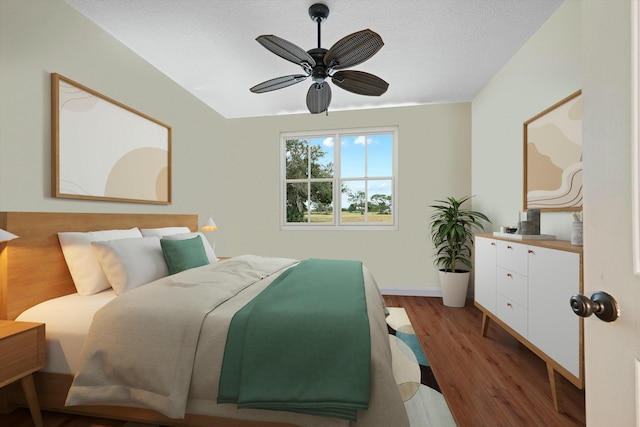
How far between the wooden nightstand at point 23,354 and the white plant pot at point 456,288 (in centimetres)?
384

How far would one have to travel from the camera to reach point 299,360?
4.33 feet

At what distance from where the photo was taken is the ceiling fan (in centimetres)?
184

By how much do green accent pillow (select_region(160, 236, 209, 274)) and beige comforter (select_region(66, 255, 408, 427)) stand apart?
755mm

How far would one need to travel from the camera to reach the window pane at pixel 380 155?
454cm

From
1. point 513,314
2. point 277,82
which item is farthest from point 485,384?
point 277,82

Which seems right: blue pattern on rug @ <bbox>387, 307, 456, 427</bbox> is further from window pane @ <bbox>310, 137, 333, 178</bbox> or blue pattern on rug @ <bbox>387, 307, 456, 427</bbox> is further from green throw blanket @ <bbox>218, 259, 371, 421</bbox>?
window pane @ <bbox>310, 137, 333, 178</bbox>

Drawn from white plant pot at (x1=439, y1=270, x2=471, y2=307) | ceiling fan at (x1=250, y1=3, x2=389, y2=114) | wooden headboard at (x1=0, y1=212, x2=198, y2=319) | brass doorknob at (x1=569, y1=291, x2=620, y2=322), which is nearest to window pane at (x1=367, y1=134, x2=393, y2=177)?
white plant pot at (x1=439, y1=270, x2=471, y2=307)

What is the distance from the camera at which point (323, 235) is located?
Result: 4.62m

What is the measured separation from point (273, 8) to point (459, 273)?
3.55 meters

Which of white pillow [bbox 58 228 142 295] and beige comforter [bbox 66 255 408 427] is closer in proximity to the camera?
beige comforter [bbox 66 255 408 427]

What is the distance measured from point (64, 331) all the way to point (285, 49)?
7.09ft

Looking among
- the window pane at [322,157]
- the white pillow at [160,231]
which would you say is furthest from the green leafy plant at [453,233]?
the white pillow at [160,231]

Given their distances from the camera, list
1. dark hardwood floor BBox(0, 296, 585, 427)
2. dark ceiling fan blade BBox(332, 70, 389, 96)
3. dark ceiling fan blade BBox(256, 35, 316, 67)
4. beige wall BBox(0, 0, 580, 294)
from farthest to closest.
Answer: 1. dark ceiling fan blade BBox(332, 70, 389, 96)
2. beige wall BBox(0, 0, 580, 294)
3. dark ceiling fan blade BBox(256, 35, 316, 67)
4. dark hardwood floor BBox(0, 296, 585, 427)

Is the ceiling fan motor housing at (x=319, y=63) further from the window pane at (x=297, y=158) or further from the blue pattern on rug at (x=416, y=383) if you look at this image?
the window pane at (x=297, y=158)
